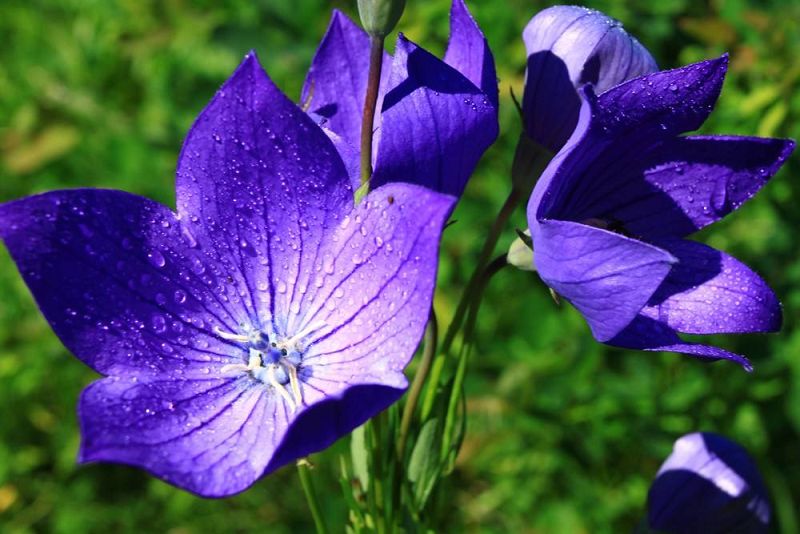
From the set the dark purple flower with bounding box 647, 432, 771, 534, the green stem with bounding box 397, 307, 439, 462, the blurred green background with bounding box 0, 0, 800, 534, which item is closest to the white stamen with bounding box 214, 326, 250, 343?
the green stem with bounding box 397, 307, 439, 462

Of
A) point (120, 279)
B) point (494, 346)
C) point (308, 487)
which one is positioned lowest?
point (494, 346)

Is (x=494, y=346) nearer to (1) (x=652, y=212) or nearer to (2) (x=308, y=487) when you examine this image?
(1) (x=652, y=212)

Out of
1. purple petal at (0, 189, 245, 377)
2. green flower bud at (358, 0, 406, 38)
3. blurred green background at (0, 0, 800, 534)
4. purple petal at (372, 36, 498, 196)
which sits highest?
green flower bud at (358, 0, 406, 38)

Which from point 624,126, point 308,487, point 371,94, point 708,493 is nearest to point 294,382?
point 308,487

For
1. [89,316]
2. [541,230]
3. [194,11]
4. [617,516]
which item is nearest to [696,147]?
[541,230]

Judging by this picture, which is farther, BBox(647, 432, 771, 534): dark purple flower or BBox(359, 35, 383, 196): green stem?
BBox(647, 432, 771, 534): dark purple flower

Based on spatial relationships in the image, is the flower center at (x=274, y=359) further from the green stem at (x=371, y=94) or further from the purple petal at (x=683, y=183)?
the purple petal at (x=683, y=183)

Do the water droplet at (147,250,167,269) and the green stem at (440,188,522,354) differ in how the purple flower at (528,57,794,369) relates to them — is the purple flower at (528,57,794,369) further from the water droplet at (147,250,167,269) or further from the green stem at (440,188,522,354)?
the water droplet at (147,250,167,269)
